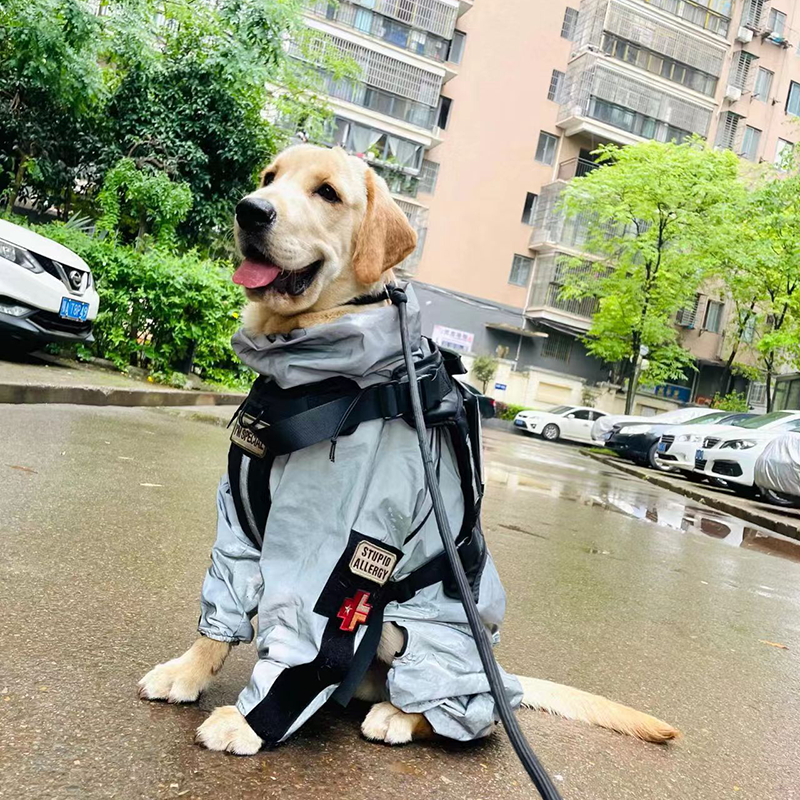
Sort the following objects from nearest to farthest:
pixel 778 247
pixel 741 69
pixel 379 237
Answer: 1. pixel 379 237
2. pixel 778 247
3. pixel 741 69

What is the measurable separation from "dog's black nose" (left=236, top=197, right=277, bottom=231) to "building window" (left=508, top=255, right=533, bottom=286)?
34.1 m

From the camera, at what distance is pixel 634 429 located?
759 inches

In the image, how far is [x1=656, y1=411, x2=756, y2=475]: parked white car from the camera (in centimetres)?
1475

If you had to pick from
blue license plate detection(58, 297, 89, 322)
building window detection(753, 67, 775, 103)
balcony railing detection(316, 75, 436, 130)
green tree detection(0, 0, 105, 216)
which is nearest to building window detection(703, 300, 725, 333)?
building window detection(753, 67, 775, 103)

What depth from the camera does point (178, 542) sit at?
364 centimetres

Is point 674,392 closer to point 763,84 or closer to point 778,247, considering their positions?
point 778,247

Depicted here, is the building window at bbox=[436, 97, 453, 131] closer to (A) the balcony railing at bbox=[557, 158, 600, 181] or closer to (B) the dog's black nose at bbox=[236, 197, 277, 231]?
(A) the balcony railing at bbox=[557, 158, 600, 181]

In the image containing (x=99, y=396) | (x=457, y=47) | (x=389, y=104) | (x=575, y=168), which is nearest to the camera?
(x=99, y=396)

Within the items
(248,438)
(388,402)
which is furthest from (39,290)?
(388,402)

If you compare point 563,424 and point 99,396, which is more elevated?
point 563,424

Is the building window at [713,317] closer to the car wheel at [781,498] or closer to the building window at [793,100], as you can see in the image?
the building window at [793,100]

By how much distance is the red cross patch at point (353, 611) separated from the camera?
1.83 m

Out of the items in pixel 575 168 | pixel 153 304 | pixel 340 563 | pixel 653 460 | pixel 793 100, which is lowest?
pixel 340 563

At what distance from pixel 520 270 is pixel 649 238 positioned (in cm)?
827
